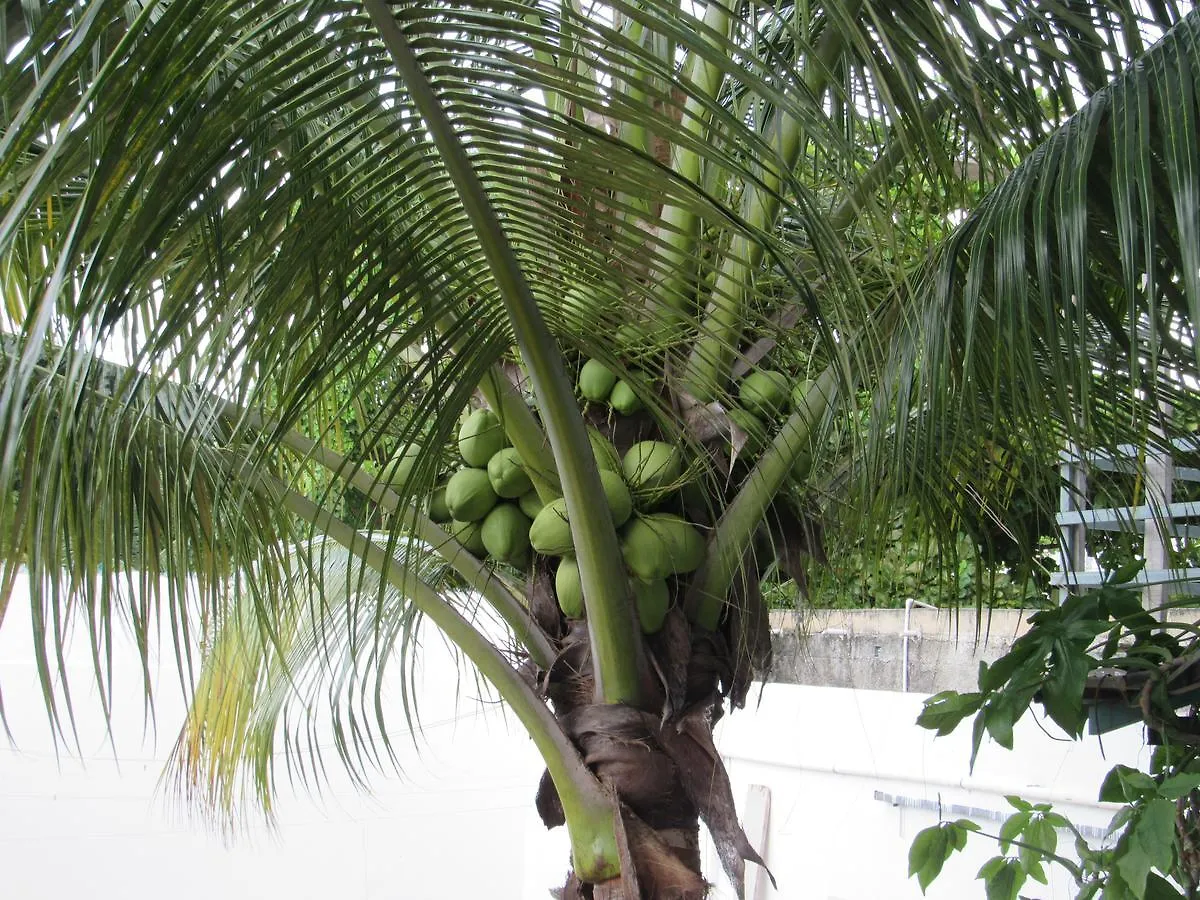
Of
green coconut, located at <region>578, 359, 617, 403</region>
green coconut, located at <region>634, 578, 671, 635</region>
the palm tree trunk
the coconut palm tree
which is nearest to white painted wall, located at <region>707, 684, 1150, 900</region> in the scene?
the coconut palm tree

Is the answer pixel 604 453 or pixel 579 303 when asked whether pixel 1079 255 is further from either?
pixel 604 453

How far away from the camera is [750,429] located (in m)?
1.62

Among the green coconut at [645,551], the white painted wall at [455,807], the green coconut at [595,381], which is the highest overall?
the green coconut at [595,381]

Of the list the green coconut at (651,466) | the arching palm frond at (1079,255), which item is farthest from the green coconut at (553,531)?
the arching palm frond at (1079,255)

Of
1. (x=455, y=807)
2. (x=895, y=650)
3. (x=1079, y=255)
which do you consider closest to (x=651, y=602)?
(x=1079, y=255)

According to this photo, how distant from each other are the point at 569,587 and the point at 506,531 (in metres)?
0.13

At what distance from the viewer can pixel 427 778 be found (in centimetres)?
586

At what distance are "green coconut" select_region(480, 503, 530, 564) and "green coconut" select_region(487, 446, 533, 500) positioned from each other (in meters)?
0.03

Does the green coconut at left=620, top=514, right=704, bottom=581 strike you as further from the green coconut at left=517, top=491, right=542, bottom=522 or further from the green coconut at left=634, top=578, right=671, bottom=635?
the green coconut at left=517, top=491, right=542, bottom=522

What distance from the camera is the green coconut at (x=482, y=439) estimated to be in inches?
68.0

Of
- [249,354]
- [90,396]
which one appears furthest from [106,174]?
[90,396]

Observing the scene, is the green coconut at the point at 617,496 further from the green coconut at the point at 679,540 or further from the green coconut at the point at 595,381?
the green coconut at the point at 595,381

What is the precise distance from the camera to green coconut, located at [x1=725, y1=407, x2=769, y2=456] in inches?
63.0

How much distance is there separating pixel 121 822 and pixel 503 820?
1858mm
